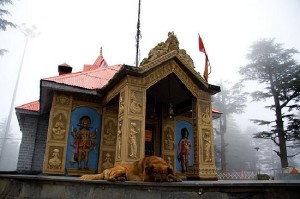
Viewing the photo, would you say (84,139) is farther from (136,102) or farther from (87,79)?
(136,102)

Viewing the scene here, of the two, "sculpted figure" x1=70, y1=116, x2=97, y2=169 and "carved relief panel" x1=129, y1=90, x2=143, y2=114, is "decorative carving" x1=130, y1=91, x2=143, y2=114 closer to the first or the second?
"carved relief panel" x1=129, y1=90, x2=143, y2=114

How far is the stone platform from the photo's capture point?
399cm

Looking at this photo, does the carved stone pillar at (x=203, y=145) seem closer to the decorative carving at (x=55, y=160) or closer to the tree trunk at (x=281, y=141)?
the decorative carving at (x=55, y=160)

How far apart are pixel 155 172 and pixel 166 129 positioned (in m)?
7.30

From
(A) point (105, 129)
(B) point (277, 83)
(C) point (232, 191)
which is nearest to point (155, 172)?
(C) point (232, 191)

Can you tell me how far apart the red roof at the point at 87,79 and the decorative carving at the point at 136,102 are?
3166 millimetres

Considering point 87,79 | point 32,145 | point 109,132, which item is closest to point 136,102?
point 109,132

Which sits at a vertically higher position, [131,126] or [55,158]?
[131,126]

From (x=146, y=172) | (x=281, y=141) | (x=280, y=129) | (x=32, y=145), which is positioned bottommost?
(x=146, y=172)

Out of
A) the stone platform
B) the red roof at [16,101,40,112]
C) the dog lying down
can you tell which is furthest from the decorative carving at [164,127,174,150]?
the stone platform

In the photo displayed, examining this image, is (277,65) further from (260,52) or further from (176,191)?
(176,191)

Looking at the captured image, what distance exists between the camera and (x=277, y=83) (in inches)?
1212

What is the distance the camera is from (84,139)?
35.9 feet

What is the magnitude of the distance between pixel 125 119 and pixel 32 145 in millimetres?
7234
